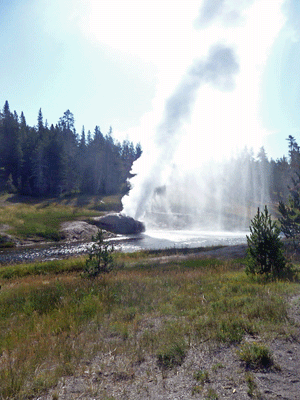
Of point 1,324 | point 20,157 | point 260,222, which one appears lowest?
point 1,324

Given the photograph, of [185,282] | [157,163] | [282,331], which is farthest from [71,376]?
[157,163]

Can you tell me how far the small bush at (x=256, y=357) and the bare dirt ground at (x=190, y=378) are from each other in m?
0.11

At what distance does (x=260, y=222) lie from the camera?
1214 centimetres

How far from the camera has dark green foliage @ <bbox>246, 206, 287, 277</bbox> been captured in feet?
39.0

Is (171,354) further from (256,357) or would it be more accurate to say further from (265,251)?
(265,251)

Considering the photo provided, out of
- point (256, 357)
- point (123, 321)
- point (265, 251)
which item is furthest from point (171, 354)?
point (265, 251)

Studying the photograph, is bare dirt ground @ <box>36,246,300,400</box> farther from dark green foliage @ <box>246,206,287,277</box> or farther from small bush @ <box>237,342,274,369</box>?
dark green foliage @ <box>246,206,287,277</box>

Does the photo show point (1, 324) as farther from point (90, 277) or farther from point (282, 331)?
point (282, 331)

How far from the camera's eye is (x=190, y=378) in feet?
15.2

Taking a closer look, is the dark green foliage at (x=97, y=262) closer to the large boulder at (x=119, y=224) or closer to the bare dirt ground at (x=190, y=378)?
the bare dirt ground at (x=190, y=378)

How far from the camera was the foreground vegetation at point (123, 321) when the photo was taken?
5.31 m

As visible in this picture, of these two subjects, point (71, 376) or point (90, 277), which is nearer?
point (71, 376)

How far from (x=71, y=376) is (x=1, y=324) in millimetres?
4169

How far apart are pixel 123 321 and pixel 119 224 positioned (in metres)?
37.5
